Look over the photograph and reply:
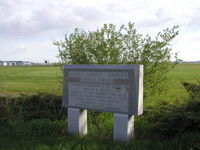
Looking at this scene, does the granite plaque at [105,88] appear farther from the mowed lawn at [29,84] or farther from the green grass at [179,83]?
the green grass at [179,83]

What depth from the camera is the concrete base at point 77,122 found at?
18.8 ft

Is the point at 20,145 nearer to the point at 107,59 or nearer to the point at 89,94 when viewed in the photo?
the point at 89,94

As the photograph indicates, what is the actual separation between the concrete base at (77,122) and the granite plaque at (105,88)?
5.5 inches

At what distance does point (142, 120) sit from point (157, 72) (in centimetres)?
137

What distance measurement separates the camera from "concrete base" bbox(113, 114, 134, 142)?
5.05 m

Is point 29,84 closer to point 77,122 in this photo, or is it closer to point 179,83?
point 179,83

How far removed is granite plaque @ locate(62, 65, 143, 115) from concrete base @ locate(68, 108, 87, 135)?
0.14 m

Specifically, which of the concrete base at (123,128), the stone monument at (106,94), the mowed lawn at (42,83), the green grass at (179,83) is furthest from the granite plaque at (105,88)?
the green grass at (179,83)

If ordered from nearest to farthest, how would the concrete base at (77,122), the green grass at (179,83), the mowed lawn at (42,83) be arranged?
the concrete base at (77,122)
the green grass at (179,83)
the mowed lawn at (42,83)

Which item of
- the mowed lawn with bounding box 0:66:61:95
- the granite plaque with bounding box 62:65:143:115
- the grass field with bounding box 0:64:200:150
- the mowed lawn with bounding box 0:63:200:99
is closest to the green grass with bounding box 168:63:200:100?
the mowed lawn with bounding box 0:63:200:99

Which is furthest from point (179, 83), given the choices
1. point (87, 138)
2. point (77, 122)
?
point (87, 138)

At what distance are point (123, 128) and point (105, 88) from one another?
2.91 feet

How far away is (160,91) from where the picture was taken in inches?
284

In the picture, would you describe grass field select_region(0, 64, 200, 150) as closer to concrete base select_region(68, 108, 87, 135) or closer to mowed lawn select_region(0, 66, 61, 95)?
concrete base select_region(68, 108, 87, 135)
